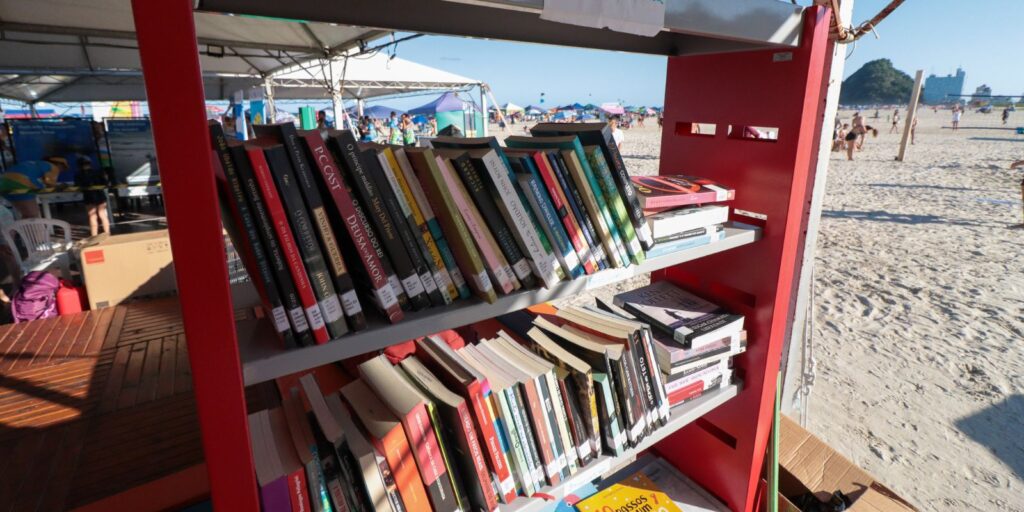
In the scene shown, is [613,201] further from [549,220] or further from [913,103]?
[913,103]

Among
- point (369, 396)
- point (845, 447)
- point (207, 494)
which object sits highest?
point (369, 396)

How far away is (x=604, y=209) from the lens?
136cm

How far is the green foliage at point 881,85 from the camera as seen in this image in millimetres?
78812

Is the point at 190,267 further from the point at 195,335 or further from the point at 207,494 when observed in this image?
the point at 207,494

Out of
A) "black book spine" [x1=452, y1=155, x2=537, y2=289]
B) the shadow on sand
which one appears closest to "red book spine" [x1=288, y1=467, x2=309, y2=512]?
"black book spine" [x1=452, y1=155, x2=537, y2=289]

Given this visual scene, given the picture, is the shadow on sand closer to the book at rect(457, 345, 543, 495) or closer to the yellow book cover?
the yellow book cover

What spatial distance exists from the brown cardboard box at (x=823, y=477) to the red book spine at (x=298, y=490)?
2041 mm

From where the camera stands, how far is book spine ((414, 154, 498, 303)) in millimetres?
1110

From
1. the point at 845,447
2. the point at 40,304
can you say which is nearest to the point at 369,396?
the point at 845,447

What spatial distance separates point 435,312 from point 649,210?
0.78m

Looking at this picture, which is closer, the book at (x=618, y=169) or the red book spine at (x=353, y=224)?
the red book spine at (x=353, y=224)

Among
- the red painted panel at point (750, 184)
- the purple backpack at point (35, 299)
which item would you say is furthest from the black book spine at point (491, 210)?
the purple backpack at point (35, 299)

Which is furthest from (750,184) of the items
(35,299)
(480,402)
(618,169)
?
(35,299)

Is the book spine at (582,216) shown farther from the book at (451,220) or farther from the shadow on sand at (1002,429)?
the shadow on sand at (1002,429)
